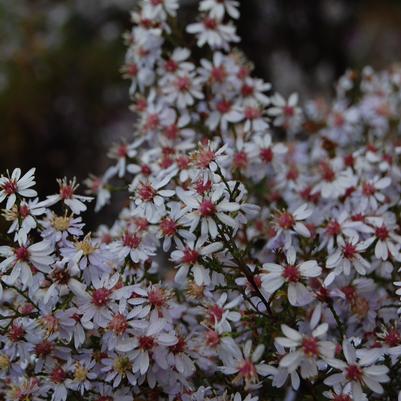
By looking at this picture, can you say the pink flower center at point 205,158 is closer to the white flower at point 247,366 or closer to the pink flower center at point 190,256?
the pink flower center at point 190,256

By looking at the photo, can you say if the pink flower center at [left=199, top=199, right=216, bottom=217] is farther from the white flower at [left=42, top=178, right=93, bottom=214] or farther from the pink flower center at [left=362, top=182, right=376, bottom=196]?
the pink flower center at [left=362, top=182, right=376, bottom=196]

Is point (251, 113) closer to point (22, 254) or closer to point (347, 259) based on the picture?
point (347, 259)

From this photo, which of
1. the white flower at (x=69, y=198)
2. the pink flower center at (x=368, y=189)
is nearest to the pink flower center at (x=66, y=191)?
the white flower at (x=69, y=198)

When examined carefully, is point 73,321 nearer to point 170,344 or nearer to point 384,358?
point 170,344

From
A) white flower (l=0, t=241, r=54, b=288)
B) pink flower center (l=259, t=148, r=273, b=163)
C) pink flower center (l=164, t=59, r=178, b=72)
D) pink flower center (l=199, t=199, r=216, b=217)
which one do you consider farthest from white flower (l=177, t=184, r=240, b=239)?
pink flower center (l=164, t=59, r=178, b=72)

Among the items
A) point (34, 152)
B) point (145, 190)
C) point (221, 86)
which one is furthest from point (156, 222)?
point (34, 152)

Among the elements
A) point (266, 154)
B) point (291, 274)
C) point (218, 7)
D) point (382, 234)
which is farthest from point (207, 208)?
point (218, 7)
